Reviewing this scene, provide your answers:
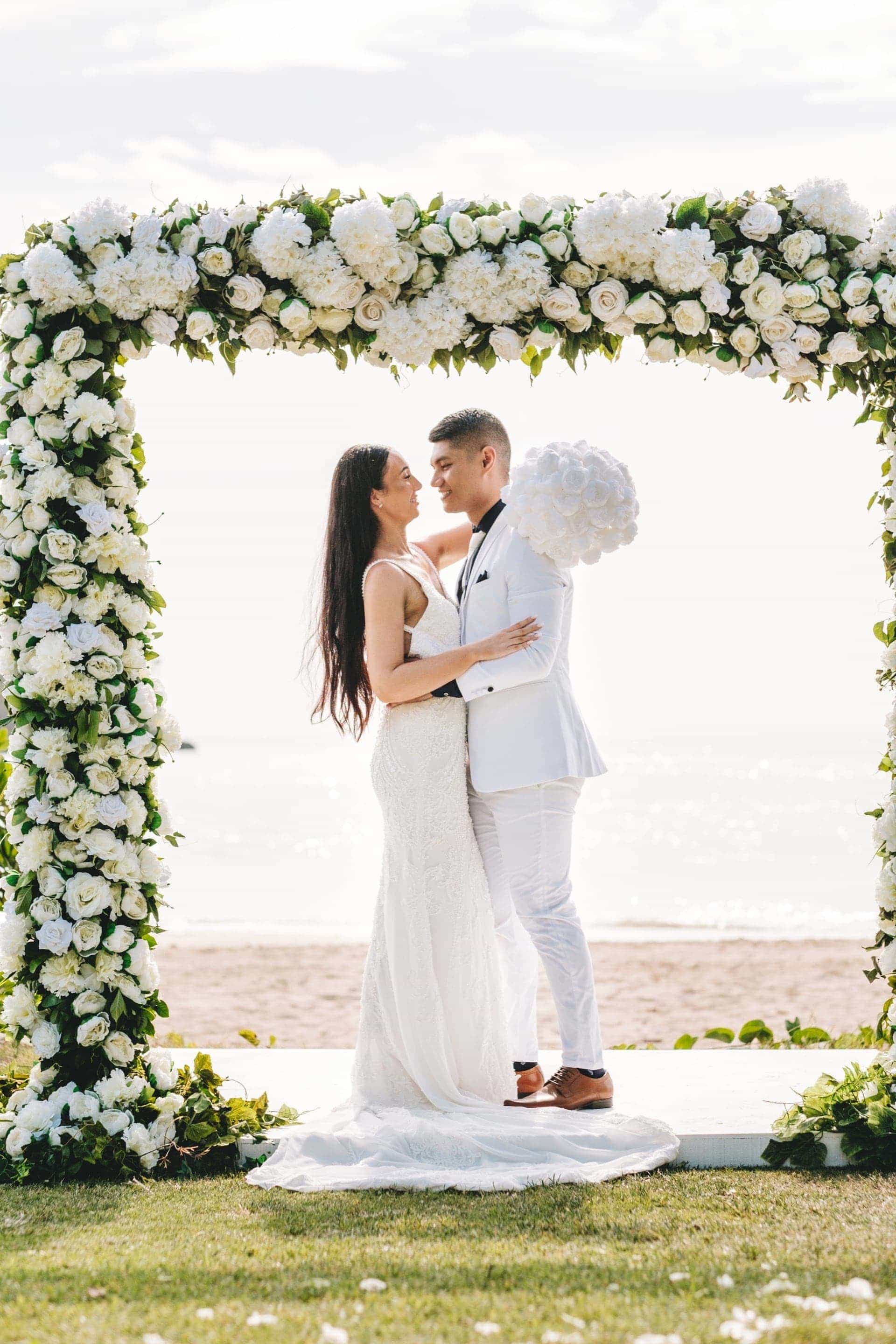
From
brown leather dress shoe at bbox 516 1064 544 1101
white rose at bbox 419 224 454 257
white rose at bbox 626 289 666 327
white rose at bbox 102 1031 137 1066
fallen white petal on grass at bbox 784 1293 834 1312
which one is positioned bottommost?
fallen white petal on grass at bbox 784 1293 834 1312

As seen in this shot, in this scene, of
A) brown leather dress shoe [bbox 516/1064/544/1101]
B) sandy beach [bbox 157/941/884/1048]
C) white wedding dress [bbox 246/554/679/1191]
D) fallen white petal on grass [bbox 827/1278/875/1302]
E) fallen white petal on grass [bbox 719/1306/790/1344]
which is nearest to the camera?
fallen white petal on grass [bbox 719/1306/790/1344]

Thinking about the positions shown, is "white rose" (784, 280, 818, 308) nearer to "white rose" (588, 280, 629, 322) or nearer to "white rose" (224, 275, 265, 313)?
"white rose" (588, 280, 629, 322)

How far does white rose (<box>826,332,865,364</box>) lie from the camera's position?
4.54m

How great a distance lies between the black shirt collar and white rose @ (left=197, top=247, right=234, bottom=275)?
1223 millimetres

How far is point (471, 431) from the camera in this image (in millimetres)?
4668

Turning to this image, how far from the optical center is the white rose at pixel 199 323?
14.6 feet

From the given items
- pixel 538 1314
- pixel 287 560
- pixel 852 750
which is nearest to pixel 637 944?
pixel 538 1314

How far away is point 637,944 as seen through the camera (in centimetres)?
1420

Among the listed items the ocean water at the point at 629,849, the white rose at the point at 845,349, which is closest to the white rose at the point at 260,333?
the white rose at the point at 845,349

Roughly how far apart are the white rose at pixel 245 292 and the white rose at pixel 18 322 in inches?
24.6

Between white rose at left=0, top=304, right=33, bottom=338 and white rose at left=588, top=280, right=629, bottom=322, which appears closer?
white rose at left=0, top=304, right=33, bottom=338

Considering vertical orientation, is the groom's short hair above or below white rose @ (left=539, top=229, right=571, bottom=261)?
below

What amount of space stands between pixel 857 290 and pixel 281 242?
2.00 meters

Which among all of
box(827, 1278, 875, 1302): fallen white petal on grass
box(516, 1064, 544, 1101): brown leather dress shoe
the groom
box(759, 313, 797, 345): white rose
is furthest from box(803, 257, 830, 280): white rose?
box(827, 1278, 875, 1302): fallen white petal on grass
